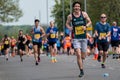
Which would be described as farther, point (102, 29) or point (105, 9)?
point (105, 9)

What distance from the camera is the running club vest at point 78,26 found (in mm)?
16375

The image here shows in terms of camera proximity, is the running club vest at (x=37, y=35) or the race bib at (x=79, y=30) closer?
the race bib at (x=79, y=30)

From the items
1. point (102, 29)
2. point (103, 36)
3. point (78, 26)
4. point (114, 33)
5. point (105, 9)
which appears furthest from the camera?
point (105, 9)

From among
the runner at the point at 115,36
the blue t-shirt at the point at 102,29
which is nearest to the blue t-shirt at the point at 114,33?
the runner at the point at 115,36

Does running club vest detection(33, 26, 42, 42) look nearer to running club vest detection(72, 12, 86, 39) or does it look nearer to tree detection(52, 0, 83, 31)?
running club vest detection(72, 12, 86, 39)

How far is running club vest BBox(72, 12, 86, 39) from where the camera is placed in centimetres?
1638

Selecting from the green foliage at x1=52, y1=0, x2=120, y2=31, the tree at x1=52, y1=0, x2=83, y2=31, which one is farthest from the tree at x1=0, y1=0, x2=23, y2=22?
the green foliage at x1=52, y1=0, x2=120, y2=31

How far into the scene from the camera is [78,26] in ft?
54.1

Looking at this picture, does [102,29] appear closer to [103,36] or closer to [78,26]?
[103,36]

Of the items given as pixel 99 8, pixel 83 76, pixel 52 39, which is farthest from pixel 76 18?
pixel 99 8

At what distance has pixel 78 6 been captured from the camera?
52.5 feet

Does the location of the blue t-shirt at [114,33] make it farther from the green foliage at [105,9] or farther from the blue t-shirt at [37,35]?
the green foliage at [105,9]

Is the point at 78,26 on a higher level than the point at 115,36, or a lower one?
higher

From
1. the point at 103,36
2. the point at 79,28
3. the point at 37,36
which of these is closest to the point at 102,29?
the point at 103,36
